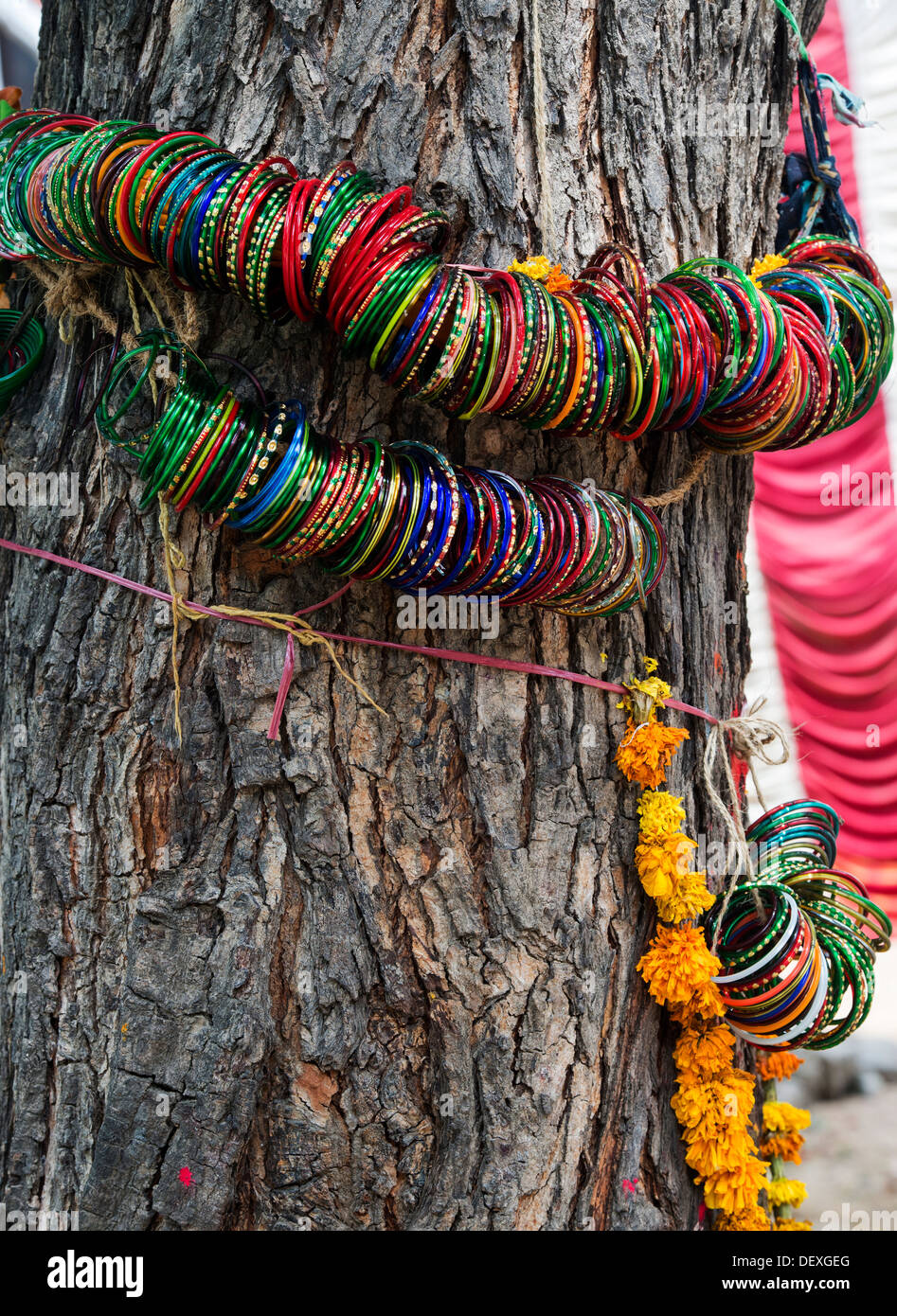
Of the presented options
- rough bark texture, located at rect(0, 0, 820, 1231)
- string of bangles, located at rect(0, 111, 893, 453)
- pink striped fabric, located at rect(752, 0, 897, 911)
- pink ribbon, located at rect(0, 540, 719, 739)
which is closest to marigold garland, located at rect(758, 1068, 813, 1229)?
rough bark texture, located at rect(0, 0, 820, 1231)

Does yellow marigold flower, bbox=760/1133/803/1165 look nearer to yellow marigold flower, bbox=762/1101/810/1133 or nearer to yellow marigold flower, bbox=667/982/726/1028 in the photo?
yellow marigold flower, bbox=762/1101/810/1133

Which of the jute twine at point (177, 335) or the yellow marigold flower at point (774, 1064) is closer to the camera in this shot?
the jute twine at point (177, 335)

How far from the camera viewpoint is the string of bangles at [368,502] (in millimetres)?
928

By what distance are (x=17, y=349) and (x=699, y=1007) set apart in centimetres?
120

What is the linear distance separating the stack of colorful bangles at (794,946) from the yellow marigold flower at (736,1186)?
15 centimetres

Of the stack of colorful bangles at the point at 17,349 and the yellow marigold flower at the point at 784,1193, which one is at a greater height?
the stack of colorful bangles at the point at 17,349

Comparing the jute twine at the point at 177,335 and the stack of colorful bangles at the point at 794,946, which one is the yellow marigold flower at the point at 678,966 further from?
the jute twine at the point at 177,335

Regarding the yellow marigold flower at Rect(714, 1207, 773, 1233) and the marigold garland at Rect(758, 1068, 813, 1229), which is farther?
the marigold garland at Rect(758, 1068, 813, 1229)

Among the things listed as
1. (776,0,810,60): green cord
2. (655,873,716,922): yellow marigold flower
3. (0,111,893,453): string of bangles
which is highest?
(776,0,810,60): green cord

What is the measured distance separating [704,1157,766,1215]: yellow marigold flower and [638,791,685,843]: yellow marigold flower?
0.42 m

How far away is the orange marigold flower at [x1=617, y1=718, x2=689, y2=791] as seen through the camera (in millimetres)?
1095

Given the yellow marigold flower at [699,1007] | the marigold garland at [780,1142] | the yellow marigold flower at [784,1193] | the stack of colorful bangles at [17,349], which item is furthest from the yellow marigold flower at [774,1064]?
the stack of colorful bangles at [17,349]
